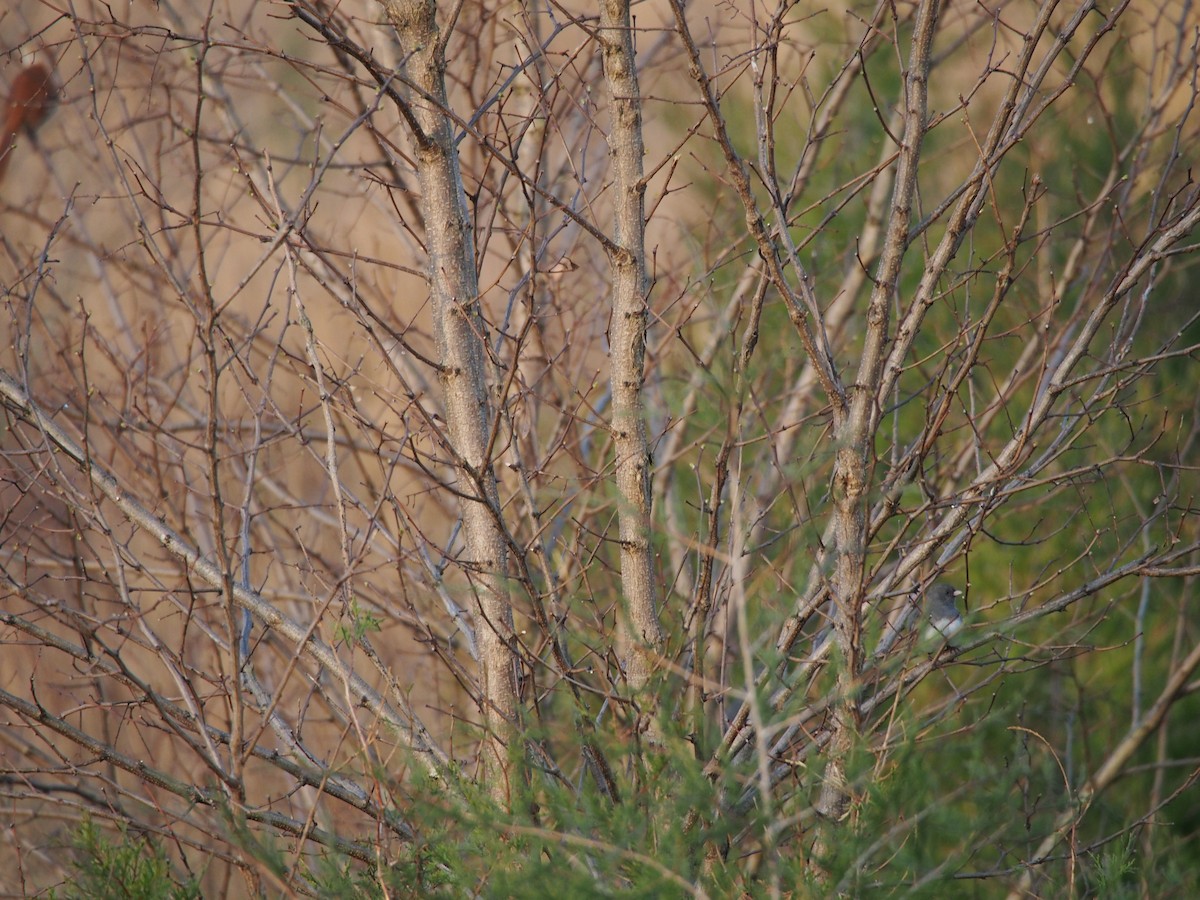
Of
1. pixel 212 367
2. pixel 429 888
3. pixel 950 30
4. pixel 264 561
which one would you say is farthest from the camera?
pixel 950 30

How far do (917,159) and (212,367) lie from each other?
1451mm

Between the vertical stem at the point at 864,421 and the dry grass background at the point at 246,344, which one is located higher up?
the dry grass background at the point at 246,344

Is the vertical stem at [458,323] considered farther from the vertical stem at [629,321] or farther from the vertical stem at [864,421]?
the vertical stem at [864,421]

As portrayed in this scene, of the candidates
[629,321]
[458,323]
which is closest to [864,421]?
[629,321]

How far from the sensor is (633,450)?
246 cm

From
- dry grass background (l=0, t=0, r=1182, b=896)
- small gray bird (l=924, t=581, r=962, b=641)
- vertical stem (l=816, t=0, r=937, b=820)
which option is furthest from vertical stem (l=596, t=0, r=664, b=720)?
small gray bird (l=924, t=581, r=962, b=641)

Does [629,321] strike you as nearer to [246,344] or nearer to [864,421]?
[864,421]

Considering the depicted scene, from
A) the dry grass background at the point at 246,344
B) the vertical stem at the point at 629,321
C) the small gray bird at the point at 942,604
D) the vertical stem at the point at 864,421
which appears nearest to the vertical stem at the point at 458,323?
the dry grass background at the point at 246,344

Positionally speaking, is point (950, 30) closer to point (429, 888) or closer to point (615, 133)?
point (615, 133)

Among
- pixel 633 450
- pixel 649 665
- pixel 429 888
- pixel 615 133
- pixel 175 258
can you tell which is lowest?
pixel 429 888

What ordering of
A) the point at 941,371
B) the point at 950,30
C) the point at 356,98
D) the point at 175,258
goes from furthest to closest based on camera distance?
the point at 950,30, the point at 175,258, the point at 356,98, the point at 941,371

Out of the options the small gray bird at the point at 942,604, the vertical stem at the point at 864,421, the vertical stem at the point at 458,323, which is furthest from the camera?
the small gray bird at the point at 942,604

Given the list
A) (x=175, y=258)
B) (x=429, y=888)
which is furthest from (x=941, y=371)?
(x=175, y=258)

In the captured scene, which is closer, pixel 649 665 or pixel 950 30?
pixel 649 665
